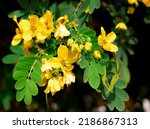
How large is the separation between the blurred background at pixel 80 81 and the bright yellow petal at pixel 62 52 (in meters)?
0.78

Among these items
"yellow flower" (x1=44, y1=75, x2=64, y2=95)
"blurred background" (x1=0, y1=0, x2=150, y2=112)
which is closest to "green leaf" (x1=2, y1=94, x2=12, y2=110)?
"blurred background" (x1=0, y1=0, x2=150, y2=112)

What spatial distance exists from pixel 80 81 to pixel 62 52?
3.89 ft

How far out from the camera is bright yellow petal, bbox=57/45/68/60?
1.70 m

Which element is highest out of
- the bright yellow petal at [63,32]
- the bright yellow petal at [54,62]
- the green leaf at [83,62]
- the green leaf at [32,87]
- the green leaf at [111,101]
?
the bright yellow petal at [63,32]

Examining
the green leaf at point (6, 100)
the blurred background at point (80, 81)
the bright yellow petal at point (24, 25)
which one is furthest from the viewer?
the green leaf at point (6, 100)

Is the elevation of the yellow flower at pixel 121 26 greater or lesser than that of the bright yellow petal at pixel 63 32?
lesser

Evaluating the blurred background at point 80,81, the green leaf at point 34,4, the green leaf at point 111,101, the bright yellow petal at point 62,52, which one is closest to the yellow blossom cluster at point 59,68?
the bright yellow petal at point 62,52

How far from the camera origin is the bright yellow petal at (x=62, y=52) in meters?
1.70

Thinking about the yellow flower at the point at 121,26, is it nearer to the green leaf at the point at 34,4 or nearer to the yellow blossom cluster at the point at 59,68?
the green leaf at the point at 34,4

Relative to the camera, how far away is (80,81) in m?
2.88

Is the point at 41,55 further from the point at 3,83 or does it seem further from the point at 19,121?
the point at 3,83

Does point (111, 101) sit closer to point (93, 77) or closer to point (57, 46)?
point (93, 77)

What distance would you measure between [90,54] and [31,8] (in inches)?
16.9

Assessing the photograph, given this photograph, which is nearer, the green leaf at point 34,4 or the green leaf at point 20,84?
the green leaf at point 20,84
